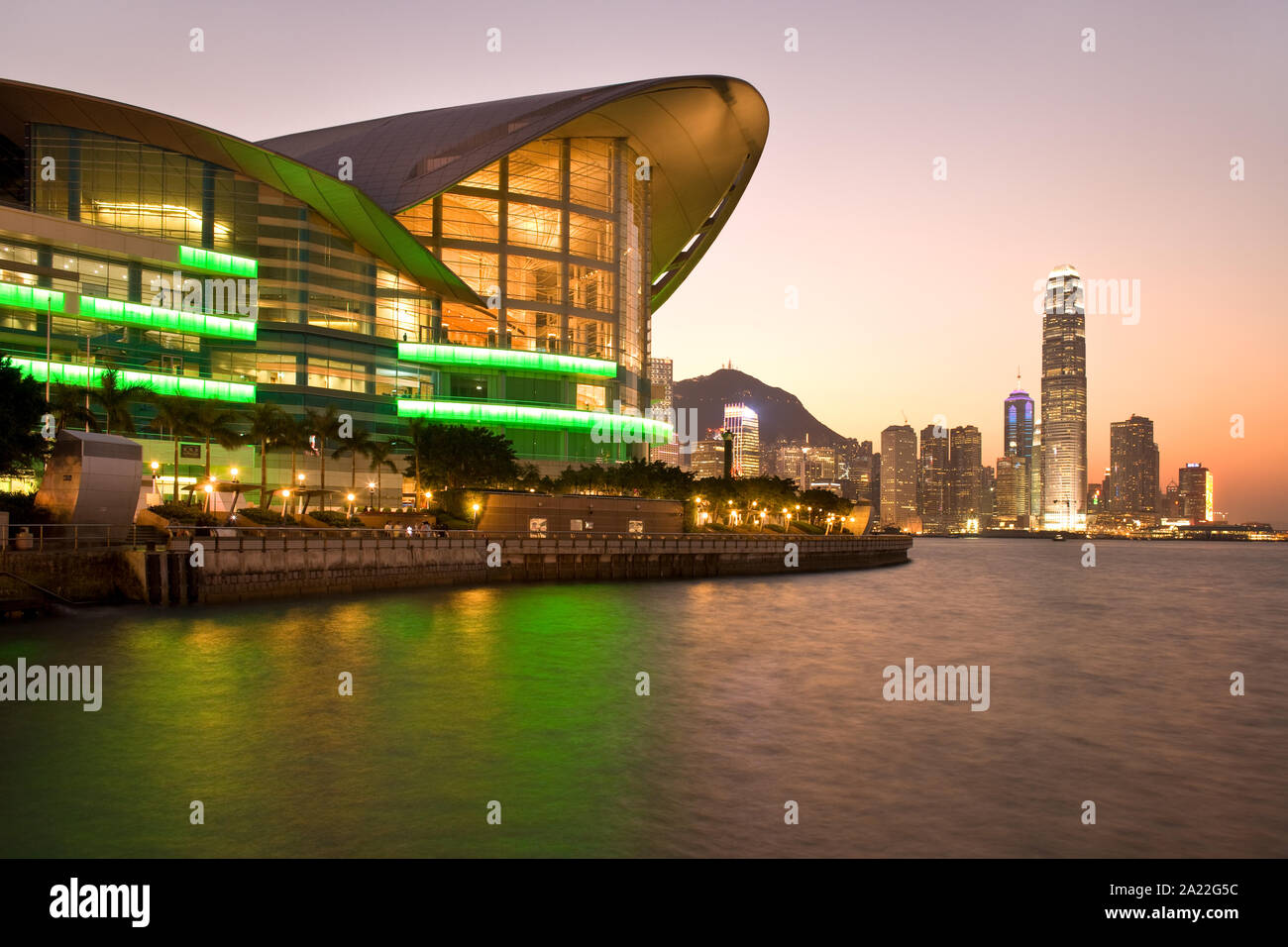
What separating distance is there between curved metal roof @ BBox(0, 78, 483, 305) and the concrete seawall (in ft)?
142

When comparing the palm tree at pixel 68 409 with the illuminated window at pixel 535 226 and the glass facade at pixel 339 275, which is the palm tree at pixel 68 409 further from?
the illuminated window at pixel 535 226

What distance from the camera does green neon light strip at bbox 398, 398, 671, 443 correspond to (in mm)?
94250

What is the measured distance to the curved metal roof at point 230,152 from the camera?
74.5 meters

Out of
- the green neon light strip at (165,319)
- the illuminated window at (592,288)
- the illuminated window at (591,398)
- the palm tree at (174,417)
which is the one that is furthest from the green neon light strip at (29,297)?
the illuminated window at (592,288)

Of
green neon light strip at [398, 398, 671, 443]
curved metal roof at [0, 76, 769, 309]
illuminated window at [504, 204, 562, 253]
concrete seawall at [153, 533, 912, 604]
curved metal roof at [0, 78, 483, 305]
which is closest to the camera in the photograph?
concrete seawall at [153, 533, 912, 604]

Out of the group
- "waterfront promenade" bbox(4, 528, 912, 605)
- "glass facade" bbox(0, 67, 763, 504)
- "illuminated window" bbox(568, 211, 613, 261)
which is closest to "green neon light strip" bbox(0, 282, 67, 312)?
"glass facade" bbox(0, 67, 763, 504)

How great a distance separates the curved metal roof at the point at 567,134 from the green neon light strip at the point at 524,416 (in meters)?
22.7

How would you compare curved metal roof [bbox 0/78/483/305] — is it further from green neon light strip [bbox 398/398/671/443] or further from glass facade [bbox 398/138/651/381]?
green neon light strip [bbox 398/398/671/443]

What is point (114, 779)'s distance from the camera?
16.1 metres

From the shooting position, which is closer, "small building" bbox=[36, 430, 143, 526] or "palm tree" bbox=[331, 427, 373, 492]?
"small building" bbox=[36, 430, 143, 526]

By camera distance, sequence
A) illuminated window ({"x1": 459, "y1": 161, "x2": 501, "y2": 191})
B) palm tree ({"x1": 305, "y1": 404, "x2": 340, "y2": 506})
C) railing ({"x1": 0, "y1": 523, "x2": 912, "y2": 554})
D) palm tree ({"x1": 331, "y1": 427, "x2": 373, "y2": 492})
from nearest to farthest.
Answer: railing ({"x1": 0, "y1": 523, "x2": 912, "y2": 554}) < palm tree ({"x1": 305, "y1": 404, "x2": 340, "y2": 506}) < palm tree ({"x1": 331, "y1": 427, "x2": 373, "y2": 492}) < illuminated window ({"x1": 459, "y1": 161, "x2": 501, "y2": 191})

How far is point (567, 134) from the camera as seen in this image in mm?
105812
